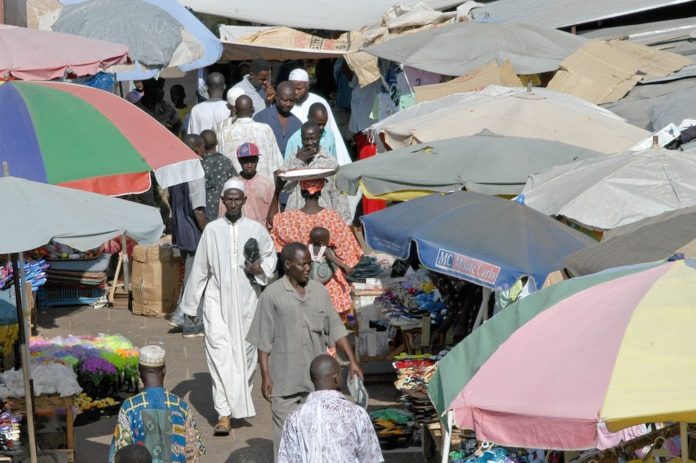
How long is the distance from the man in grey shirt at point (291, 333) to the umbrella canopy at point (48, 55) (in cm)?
218

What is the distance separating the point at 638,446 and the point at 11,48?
204 inches

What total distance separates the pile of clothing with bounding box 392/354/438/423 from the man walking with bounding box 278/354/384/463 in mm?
2127

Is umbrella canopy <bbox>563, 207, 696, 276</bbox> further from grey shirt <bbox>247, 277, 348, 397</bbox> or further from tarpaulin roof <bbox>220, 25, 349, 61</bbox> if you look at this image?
tarpaulin roof <bbox>220, 25, 349, 61</bbox>

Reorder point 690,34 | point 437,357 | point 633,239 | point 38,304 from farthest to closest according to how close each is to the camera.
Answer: point 690,34 → point 38,304 → point 437,357 → point 633,239

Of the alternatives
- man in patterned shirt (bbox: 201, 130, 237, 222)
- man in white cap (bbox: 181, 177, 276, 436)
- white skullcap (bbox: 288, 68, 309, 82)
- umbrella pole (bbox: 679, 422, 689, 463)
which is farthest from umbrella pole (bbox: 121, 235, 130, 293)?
umbrella pole (bbox: 679, 422, 689, 463)

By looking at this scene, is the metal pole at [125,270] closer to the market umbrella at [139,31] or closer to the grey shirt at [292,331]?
the market umbrella at [139,31]

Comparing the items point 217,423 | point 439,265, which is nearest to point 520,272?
point 439,265

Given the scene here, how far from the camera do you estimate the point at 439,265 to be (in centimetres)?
886

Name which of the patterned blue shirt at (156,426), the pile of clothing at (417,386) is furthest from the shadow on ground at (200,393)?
the patterned blue shirt at (156,426)

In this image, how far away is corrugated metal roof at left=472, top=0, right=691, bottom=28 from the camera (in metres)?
17.0

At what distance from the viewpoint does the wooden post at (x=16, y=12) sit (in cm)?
1524

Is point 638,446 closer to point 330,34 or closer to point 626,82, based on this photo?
point 626,82

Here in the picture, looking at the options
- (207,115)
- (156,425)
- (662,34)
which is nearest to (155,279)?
(207,115)

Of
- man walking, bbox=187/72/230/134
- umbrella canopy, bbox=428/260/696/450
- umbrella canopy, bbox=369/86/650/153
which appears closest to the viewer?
umbrella canopy, bbox=428/260/696/450
